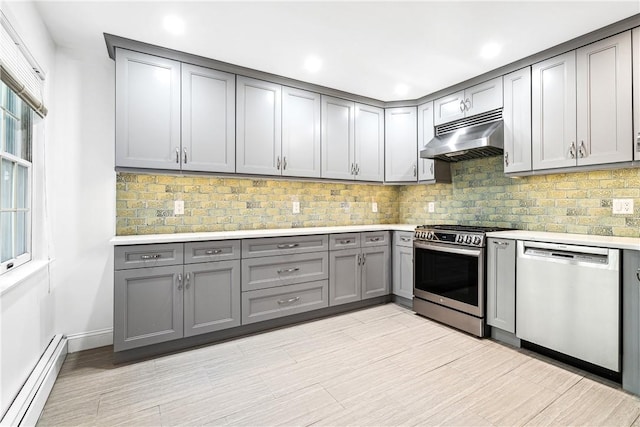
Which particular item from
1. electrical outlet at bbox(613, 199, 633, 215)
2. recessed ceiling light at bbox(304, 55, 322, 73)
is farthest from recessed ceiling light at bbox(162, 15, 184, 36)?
electrical outlet at bbox(613, 199, 633, 215)

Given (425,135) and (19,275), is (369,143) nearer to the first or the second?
(425,135)

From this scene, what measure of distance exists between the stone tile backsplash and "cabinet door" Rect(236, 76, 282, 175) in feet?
1.08

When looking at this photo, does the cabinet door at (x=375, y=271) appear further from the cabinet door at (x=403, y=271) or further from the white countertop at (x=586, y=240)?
the white countertop at (x=586, y=240)

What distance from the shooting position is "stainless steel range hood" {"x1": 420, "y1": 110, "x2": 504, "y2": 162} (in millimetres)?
3074

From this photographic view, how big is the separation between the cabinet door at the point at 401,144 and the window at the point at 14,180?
11.4ft

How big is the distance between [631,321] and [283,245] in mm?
2633

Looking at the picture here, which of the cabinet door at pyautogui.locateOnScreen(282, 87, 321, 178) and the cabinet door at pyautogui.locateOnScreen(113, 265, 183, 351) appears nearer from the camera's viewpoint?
the cabinet door at pyautogui.locateOnScreen(113, 265, 183, 351)

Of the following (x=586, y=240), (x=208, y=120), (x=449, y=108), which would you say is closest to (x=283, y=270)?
(x=208, y=120)

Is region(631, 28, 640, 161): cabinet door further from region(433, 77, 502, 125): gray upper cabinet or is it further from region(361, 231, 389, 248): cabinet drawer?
region(361, 231, 389, 248): cabinet drawer

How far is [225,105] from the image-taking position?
9.97ft

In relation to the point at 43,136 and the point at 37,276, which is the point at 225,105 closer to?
the point at 43,136

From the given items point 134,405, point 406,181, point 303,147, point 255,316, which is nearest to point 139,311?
point 134,405

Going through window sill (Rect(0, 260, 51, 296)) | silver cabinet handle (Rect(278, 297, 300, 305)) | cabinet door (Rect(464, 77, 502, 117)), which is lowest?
silver cabinet handle (Rect(278, 297, 300, 305))

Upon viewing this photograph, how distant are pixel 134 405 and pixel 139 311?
74cm
